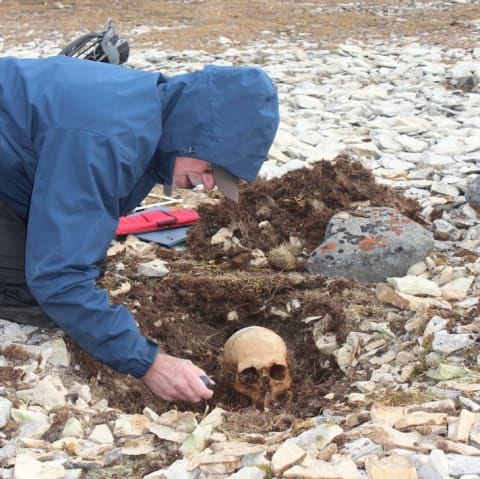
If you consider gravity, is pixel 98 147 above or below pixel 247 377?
above

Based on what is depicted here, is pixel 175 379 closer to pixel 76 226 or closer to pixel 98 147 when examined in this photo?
pixel 76 226

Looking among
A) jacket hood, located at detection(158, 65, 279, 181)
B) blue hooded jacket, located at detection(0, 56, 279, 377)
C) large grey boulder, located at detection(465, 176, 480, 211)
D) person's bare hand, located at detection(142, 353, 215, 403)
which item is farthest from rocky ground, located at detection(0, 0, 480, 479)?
jacket hood, located at detection(158, 65, 279, 181)

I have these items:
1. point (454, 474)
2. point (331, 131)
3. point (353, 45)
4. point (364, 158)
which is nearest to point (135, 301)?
point (454, 474)

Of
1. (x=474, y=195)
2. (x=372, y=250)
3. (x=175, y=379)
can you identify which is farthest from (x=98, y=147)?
(x=474, y=195)

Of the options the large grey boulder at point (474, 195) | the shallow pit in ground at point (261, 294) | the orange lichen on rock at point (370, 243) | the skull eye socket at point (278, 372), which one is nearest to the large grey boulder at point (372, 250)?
the orange lichen on rock at point (370, 243)

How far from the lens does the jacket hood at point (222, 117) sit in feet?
11.0

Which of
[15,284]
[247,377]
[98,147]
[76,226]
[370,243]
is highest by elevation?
[98,147]

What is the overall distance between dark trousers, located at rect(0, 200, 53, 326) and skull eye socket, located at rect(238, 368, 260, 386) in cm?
110

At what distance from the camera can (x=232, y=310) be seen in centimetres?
495

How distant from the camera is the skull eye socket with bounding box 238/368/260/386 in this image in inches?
167

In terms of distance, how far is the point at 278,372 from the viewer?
168 inches

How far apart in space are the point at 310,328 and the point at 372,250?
0.72 m

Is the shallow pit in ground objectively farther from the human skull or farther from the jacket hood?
the jacket hood

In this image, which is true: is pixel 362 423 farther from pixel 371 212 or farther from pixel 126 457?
pixel 371 212
